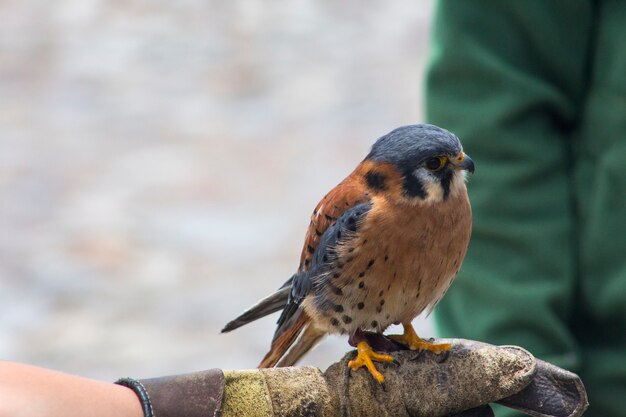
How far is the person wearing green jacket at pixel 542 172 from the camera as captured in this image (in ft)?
7.19

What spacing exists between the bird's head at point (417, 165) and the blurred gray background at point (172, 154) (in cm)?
235

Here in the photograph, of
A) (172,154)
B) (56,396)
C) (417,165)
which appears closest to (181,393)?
(56,396)

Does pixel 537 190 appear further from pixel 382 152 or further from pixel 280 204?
pixel 280 204

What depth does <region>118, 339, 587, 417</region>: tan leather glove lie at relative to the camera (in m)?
1.50

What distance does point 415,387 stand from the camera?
156cm

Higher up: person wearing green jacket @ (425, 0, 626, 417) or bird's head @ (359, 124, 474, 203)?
person wearing green jacket @ (425, 0, 626, 417)

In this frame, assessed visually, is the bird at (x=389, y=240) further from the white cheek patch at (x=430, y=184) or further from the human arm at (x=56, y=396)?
the human arm at (x=56, y=396)

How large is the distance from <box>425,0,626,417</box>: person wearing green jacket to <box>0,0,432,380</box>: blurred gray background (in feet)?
5.47

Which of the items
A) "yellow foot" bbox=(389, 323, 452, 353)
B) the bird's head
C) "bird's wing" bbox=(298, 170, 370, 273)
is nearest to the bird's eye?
the bird's head

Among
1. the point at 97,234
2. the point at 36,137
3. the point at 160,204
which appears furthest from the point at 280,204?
the point at 36,137

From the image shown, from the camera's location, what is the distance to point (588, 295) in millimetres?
2250

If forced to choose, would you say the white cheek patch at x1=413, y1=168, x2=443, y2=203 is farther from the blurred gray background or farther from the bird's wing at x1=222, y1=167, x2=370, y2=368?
the blurred gray background

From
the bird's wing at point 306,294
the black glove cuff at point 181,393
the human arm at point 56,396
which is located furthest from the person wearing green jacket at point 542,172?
the human arm at point 56,396

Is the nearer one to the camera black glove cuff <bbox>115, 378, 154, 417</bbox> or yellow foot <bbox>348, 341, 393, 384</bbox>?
black glove cuff <bbox>115, 378, 154, 417</bbox>
